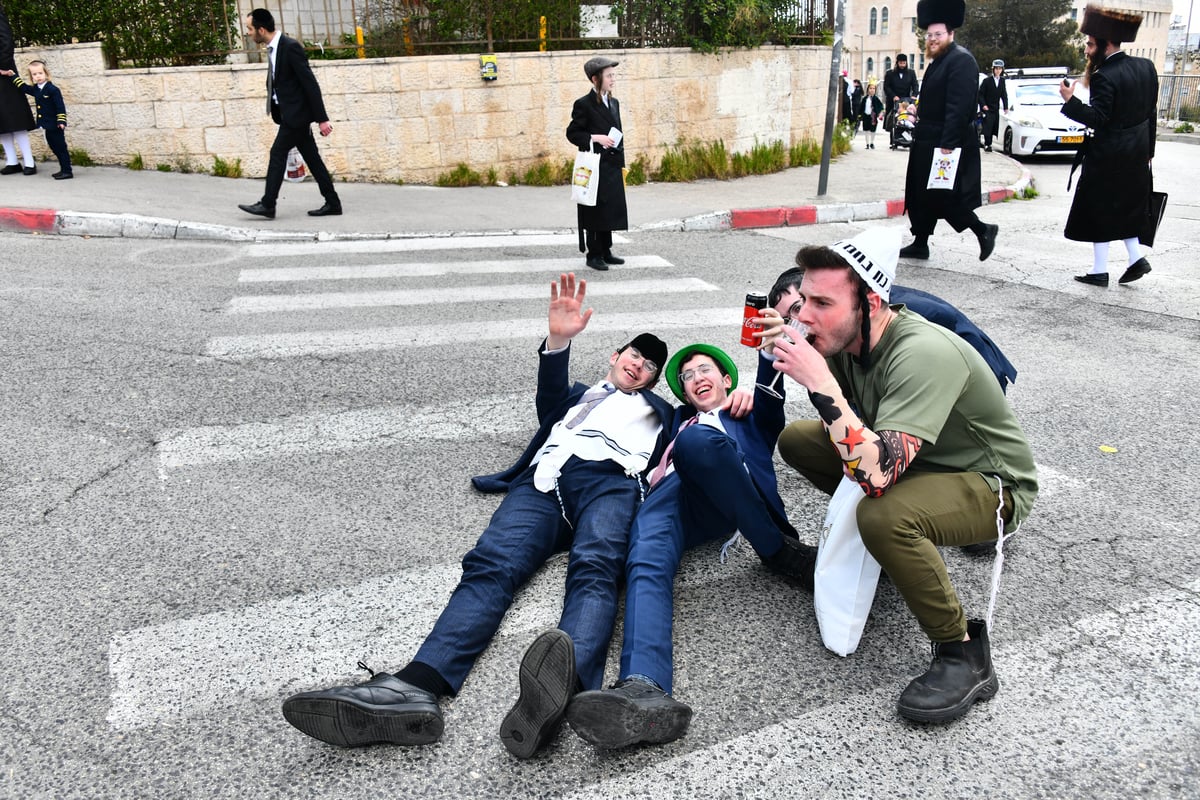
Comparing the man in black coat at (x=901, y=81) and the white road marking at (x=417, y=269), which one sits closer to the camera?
the white road marking at (x=417, y=269)

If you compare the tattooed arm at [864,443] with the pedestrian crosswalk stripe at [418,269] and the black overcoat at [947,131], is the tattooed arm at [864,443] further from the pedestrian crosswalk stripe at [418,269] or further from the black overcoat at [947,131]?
the black overcoat at [947,131]

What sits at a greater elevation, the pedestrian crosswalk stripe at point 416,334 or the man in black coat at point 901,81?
the man in black coat at point 901,81

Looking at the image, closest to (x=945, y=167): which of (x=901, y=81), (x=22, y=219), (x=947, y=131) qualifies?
(x=947, y=131)

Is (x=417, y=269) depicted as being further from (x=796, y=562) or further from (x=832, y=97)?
(x=832, y=97)

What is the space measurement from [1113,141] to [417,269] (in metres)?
5.75

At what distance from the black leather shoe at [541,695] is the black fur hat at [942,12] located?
7.32m

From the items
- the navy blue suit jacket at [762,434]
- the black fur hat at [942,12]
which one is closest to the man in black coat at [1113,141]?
the black fur hat at [942,12]

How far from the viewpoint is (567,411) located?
396cm

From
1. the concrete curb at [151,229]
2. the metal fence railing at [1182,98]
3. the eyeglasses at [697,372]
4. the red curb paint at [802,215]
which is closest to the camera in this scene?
the eyeglasses at [697,372]

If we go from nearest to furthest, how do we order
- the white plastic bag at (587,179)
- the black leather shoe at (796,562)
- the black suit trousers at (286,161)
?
the black leather shoe at (796,562) < the white plastic bag at (587,179) < the black suit trousers at (286,161)

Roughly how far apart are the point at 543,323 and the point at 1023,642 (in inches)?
166

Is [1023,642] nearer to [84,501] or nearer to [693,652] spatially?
[693,652]

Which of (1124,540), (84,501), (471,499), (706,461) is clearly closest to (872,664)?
(706,461)

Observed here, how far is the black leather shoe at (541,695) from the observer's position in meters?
2.52
